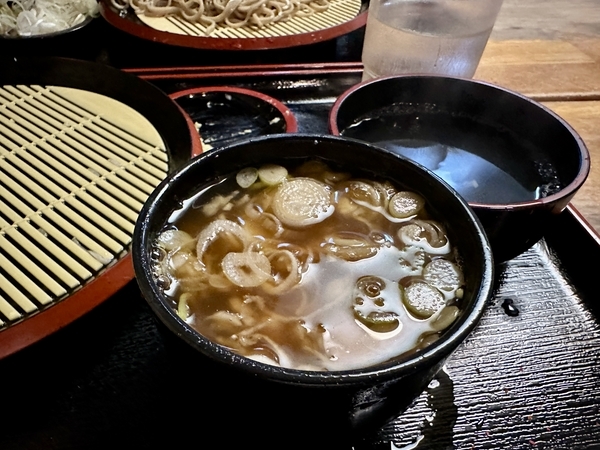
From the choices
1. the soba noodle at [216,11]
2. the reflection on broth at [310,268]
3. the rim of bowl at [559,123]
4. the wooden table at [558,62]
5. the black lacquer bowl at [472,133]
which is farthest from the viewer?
the soba noodle at [216,11]

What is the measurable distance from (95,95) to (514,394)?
1.57m

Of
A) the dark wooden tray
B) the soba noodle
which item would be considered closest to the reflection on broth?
the dark wooden tray

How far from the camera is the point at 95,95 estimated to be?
1.79 meters

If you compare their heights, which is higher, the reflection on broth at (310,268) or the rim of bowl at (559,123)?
the rim of bowl at (559,123)

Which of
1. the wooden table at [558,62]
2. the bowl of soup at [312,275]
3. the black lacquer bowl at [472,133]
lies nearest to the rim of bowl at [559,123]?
the black lacquer bowl at [472,133]

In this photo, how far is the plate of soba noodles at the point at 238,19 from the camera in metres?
2.19

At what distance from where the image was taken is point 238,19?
2.57m

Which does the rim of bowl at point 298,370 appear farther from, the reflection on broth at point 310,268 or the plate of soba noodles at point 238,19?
the plate of soba noodles at point 238,19

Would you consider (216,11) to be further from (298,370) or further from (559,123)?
(298,370)

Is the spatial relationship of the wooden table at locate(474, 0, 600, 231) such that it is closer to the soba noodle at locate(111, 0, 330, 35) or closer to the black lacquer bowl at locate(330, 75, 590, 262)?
the black lacquer bowl at locate(330, 75, 590, 262)

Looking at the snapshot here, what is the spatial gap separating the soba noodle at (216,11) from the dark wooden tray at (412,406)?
1.78 metres

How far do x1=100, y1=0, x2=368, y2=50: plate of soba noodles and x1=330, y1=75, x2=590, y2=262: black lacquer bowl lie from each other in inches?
31.7

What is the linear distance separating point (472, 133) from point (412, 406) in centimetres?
85

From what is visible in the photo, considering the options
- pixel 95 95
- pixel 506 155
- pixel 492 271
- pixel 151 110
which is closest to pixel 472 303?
pixel 492 271
